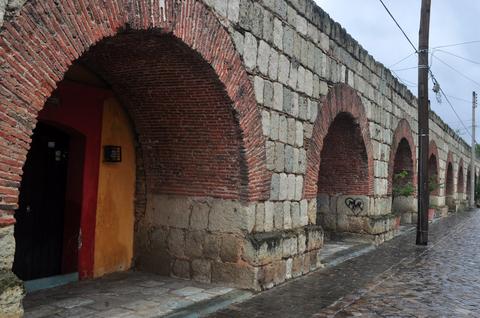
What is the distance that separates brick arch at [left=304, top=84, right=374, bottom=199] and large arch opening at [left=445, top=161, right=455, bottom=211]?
15129 millimetres

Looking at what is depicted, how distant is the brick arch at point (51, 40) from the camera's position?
337 centimetres

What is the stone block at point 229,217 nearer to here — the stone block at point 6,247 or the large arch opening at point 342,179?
the stone block at point 6,247

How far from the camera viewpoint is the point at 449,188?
82.3ft

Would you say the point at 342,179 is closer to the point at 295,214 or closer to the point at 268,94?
the point at 295,214

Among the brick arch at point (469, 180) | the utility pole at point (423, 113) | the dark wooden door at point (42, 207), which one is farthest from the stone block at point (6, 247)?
the brick arch at point (469, 180)

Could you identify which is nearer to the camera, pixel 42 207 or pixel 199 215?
pixel 42 207

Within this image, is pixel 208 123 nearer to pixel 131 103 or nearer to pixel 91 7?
pixel 131 103

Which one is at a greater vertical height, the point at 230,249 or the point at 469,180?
the point at 469,180

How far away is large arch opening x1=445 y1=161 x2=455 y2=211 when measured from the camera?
24114 mm

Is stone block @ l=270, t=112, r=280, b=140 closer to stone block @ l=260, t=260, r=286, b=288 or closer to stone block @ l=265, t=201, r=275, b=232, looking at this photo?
stone block @ l=265, t=201, r=275, b=232

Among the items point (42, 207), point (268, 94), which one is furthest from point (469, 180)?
point (42, 207)

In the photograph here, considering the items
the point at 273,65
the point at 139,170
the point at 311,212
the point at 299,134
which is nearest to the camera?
the point at 273,65

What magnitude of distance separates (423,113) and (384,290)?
20.2ft

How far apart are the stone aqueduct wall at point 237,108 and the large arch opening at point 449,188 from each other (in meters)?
16.4
